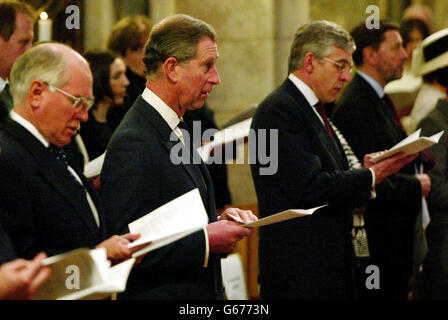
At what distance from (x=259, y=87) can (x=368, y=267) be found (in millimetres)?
2557

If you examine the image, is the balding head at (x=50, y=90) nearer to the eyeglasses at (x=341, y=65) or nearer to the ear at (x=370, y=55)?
the eyeglasses at (x=341, y=65)

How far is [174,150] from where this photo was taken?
123 inches

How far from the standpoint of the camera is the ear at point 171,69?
3.20 m

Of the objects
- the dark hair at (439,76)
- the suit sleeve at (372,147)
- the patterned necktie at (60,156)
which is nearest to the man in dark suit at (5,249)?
the patterned necktie at (60,156)

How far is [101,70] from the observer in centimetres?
487

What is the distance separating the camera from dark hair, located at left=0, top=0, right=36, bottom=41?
3.79 metres

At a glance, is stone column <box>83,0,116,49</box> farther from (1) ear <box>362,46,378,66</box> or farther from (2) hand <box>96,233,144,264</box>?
(2) hand <box>96,233,144,264</box>

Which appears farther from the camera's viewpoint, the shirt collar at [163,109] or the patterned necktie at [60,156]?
the shirt collar at [163,109]

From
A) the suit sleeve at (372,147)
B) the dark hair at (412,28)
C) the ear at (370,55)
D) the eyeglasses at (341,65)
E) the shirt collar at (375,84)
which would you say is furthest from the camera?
the dark hair at (412,28)

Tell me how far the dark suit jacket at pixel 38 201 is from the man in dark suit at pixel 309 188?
134cm

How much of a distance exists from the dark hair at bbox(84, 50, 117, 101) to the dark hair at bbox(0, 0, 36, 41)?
3.03 ft

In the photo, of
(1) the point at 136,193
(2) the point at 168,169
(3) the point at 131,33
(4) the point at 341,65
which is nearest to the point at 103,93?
(3) the point at 131,33

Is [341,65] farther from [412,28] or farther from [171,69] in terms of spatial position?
[412,28]
